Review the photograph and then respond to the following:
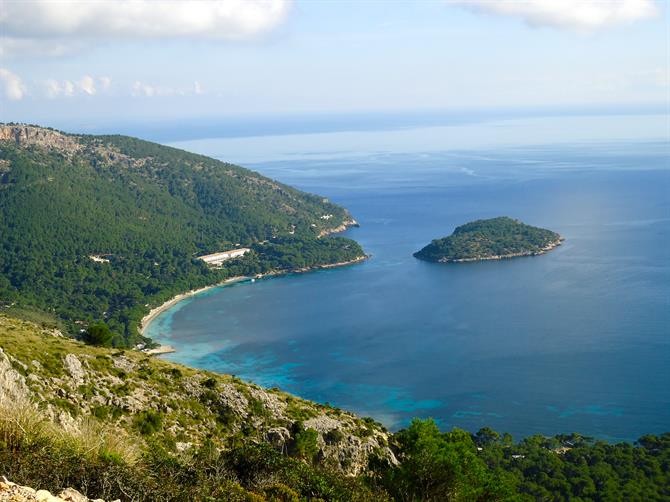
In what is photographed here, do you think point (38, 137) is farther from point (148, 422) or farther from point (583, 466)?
point (583, 466)

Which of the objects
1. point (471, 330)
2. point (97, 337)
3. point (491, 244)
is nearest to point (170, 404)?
point (97, 337)

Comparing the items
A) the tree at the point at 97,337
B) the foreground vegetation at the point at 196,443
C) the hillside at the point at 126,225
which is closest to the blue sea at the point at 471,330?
the hillside at the point at 126,225

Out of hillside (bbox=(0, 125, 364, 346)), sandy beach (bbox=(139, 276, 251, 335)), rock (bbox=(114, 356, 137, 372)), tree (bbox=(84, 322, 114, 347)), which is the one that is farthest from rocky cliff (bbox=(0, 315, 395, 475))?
sandy beach (bbox=(139, 276, 251, 335))

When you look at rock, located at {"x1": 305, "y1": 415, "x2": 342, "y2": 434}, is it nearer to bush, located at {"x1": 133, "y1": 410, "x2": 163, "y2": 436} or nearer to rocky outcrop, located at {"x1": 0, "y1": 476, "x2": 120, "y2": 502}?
bush, located at {"x1": 133, "y1": 410, "x2": 163, "y2": 436}

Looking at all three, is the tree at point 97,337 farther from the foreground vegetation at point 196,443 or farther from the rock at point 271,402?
the rock at point 271,402

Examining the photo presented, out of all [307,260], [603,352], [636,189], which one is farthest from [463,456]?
[636,189]

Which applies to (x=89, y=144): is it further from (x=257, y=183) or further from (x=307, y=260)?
(x=307, y=260)
